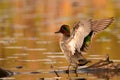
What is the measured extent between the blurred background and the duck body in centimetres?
52

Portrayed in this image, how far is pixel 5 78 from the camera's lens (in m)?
11.7

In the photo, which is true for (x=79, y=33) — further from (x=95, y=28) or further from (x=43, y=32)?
(x=43, y=32)

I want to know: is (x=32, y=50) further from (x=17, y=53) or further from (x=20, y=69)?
(x=20, y=69)

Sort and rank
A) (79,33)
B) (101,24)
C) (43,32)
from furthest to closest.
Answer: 1. (43,32)
2. (101,24)
3. (79,33)

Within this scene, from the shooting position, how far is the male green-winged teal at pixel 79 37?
11.9 m

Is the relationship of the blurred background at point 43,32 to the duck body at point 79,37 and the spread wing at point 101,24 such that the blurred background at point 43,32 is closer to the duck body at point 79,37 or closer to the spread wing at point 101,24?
the duck body at point 79,37

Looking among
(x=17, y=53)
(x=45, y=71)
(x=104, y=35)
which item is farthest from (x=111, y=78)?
(x=104, y=35)

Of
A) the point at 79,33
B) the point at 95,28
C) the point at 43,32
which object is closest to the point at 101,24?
the point at 95,28

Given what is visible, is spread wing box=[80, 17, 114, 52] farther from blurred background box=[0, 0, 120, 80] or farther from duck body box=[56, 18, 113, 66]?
blurred background box=[0, 0, 120, 80]

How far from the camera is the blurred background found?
1368cm

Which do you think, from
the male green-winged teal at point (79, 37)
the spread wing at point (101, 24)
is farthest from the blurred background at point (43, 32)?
the spread wing at point (101, 24)

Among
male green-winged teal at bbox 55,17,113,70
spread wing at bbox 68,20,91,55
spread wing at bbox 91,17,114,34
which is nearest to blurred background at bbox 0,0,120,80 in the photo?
male green-winged teal at bbox 55,17,113,70

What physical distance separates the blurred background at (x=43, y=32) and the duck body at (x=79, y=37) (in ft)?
1.69

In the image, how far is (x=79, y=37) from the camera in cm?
1188
